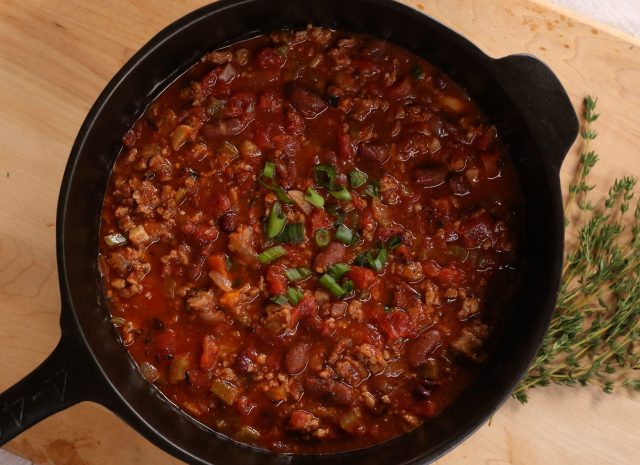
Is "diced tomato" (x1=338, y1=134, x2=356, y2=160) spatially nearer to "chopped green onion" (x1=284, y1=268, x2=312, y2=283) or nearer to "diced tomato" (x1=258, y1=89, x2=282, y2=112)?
"diced tomato" (x1=258, y1=89, x2=282, y2=112)

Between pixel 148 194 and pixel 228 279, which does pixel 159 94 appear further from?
pixel 228 279

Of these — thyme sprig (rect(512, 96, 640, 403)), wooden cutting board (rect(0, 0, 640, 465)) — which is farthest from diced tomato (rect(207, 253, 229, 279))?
thyme sprig (rect(512, 96, 640, 403))

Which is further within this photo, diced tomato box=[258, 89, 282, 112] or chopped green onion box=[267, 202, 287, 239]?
diced tomato box=[258, 89, 282, 112]

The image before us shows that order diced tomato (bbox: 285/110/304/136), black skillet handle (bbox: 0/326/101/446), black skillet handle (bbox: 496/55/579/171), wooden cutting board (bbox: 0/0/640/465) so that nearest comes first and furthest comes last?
black skillet handle (bbox: 0/326/101/446) → black skillet handle (bbox: 496/55/579/171) → diced tomato (bbox: 285/110/304/136) → wooden cutting board (bbox: 0/0/640/465)

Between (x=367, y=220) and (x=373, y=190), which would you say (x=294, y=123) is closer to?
(x=373, y=190)

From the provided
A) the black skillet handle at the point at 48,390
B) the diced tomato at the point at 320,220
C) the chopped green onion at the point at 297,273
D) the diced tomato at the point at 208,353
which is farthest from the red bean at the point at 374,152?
the black skillet handle at the point at 48,390

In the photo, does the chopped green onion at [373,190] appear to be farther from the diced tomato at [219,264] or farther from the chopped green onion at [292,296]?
the diced tomato at [219,264]

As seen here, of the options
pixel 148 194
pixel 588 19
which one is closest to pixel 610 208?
pixel 588 19
